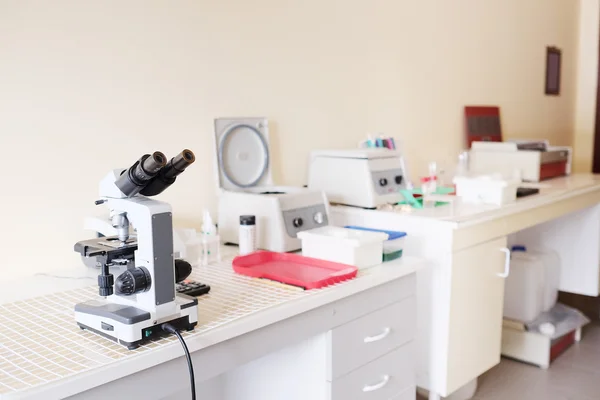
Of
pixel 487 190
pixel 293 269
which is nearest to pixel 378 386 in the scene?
pixel 293 269

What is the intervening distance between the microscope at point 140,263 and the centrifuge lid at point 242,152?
0.92 metres

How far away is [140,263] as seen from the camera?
1164mm

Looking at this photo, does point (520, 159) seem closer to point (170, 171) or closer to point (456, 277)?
point (456, 277)

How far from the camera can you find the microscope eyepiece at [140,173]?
1.09 m

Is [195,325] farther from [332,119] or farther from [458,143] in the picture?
[458,143]

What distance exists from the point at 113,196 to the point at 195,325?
332 millimetres

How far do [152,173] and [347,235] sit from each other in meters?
0.81

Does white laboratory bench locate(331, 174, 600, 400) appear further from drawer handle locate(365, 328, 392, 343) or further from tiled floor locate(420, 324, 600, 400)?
drawer handle locate(365, 328, 392, 343)

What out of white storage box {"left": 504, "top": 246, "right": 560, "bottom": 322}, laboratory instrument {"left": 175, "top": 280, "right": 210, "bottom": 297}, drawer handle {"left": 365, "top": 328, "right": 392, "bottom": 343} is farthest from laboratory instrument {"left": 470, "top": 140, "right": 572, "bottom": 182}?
laboratory instrument {"left": 175, "top": 280, "right": 210, "bottom": 297}

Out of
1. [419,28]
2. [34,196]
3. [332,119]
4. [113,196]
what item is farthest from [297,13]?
[113,196]

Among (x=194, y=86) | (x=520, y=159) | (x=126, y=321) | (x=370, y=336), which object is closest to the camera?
(x=126, y=321)

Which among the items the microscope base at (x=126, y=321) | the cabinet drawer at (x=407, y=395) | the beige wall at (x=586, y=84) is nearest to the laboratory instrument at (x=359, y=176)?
the cabinet drawer at (x=407, y=395)

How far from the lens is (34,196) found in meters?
1.65

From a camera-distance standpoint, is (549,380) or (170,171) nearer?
(170,171)
